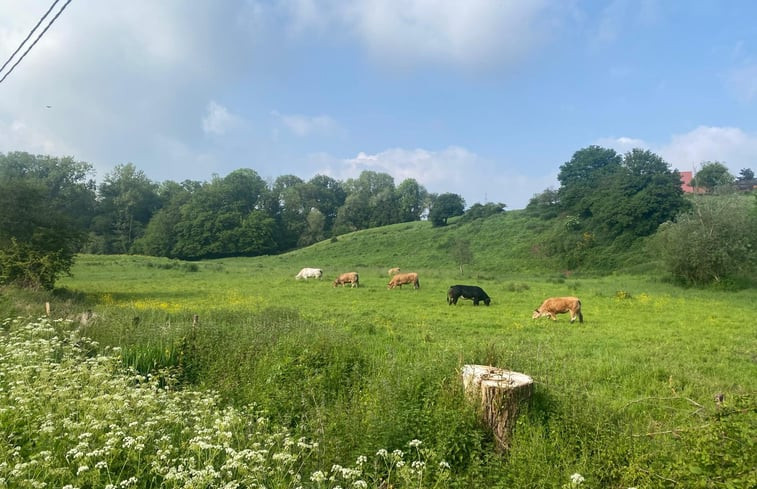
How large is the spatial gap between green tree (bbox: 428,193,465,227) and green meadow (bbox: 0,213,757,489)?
192ft

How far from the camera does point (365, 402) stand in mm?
6242

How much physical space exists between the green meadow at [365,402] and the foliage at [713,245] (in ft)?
50.3

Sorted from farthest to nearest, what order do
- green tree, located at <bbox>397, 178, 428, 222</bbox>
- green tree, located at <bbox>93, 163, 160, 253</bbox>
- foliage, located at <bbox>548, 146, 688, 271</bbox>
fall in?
green tree, located at <bbox>397, 178, 428, 222</bbox> < green tree, located at <bbox>93, 163, 160, 253</bbox> < foliage, located at <bbox>548, 146, 688, 271</bbox>

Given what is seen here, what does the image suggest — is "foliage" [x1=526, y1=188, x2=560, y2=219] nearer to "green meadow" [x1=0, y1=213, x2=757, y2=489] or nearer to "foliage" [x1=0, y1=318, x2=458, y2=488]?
"green meadow" [x1=0, y1=213, x2=757, y2=489]

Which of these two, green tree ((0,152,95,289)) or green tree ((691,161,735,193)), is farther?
green tree ((691,161,735,193))

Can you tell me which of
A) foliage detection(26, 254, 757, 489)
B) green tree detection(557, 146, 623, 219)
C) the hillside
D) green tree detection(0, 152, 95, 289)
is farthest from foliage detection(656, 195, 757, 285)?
green tree detection(0, 152, 95, 289)

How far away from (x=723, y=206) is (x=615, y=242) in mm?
17682

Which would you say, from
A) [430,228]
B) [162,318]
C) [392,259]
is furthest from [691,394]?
[430,228]

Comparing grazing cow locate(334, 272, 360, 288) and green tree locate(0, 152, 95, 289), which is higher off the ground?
green tree locate(0, 152, 95, 289)

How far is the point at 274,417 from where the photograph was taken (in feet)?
21.2

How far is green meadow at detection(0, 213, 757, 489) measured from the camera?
13.7ft

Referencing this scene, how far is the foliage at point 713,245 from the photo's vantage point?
30.5 m

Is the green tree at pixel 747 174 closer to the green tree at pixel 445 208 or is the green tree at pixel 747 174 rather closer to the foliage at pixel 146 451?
the green tree at pixel 445 208

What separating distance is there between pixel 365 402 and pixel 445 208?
72.1 meters
